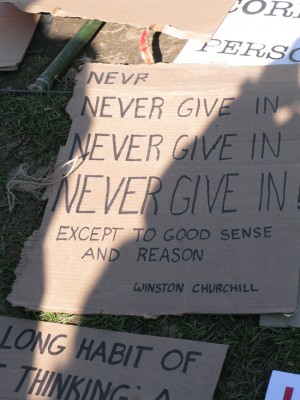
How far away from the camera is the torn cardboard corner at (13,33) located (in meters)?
3.00

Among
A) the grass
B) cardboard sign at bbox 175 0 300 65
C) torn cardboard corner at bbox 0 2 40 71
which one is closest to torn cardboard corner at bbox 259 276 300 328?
the grass

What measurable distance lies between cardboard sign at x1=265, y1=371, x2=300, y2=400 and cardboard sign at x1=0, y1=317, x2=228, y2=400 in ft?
0.45

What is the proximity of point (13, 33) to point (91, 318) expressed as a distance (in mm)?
1403

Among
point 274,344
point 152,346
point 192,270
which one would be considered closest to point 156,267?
point 192,270

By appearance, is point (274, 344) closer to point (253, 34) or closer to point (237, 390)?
point (237, 390)

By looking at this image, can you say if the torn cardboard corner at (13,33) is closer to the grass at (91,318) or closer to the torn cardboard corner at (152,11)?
the torn cardboard corner at (152,11)

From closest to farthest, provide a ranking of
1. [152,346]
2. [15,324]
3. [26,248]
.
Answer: [152,346] → [15,324] → [26,248]

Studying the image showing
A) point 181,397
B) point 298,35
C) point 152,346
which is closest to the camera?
point 181,397

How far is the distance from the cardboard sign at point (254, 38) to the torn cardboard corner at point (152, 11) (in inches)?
1.6

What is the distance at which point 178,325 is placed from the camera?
6.93ft

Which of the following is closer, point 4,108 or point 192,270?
point 192,270

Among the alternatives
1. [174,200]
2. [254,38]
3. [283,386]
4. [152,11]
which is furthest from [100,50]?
[283,386]

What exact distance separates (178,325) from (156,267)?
18 cm

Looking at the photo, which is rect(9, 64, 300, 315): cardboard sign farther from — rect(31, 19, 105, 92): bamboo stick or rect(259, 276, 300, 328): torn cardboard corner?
rect(31, 19, 105, 92): bamboo stick
